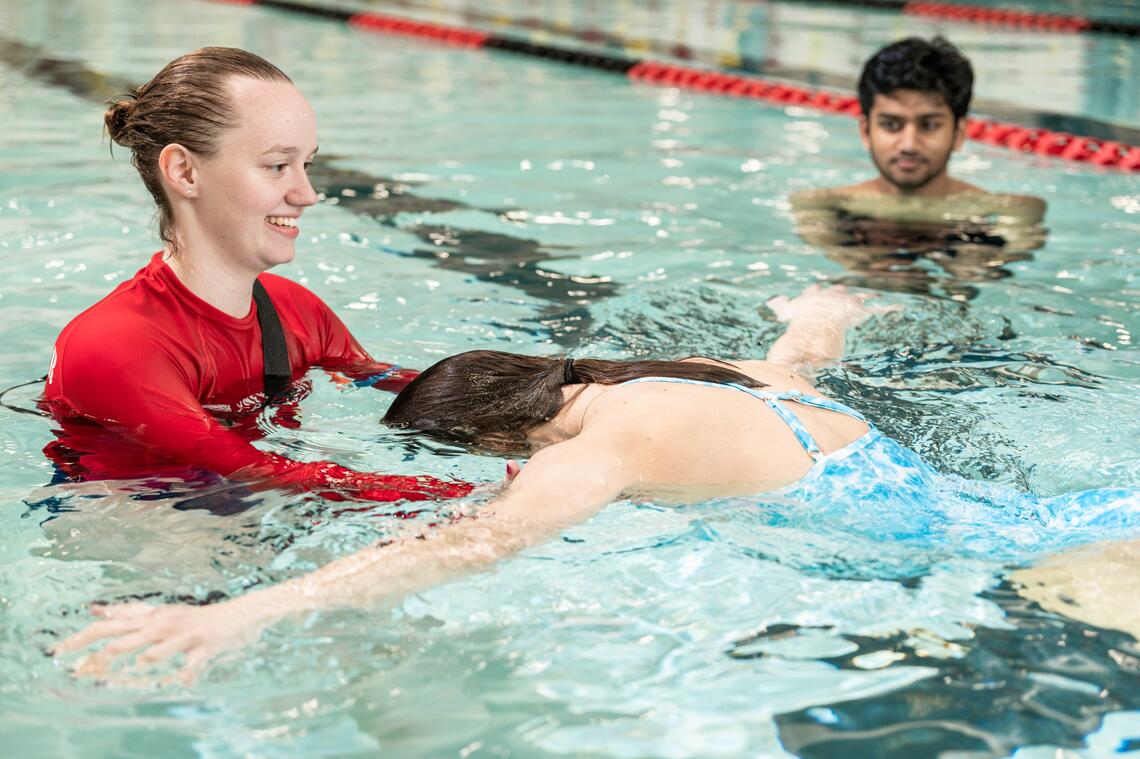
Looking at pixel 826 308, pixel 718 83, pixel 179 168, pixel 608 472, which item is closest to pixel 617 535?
pixel 608 472

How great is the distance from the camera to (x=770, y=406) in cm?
272

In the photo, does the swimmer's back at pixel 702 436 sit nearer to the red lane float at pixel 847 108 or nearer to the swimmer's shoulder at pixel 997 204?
the swimmer's shoulder at pixel 997 204

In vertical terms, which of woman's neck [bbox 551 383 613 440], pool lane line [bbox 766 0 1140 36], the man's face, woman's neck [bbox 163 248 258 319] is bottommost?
woman's neck [bbox 551 383 613 440]

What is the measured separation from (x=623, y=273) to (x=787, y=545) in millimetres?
2815

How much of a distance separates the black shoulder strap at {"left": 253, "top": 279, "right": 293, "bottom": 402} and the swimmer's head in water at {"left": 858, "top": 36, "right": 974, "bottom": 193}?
3262mm

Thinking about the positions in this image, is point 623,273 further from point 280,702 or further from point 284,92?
point 280,702

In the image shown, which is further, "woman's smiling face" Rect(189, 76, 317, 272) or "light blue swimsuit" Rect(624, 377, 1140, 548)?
"woman's smiling face" Rect(189, 76, 317, 272)

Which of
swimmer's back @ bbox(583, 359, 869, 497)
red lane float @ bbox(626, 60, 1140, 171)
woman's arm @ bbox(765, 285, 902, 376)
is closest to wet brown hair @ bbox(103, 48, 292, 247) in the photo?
swimmer's back @ bbox(583, 359, 869, 497)

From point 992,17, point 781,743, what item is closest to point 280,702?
point 781,743

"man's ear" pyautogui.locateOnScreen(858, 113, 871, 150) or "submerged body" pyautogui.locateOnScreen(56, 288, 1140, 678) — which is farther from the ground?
"man's ear" pyautogui.locateOnScreen(858, 113, 871, 150)

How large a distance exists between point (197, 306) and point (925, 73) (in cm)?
361

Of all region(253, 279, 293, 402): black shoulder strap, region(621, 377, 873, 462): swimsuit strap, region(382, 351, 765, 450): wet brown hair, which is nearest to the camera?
region(621, 377, 873, 462): swimsuit strap

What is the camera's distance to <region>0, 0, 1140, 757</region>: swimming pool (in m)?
2.09

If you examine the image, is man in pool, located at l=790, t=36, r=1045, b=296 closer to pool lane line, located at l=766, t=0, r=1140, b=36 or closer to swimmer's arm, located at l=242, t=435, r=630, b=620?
swimmer's arm, located at l=242, t=435, r=630, b=620
